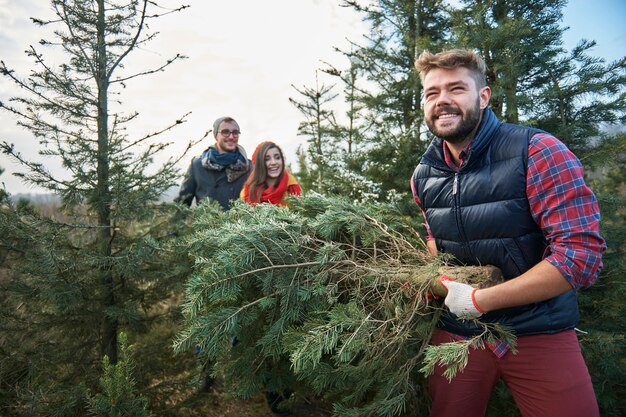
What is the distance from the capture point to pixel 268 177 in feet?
13.6

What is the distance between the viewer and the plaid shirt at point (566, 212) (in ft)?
5.28

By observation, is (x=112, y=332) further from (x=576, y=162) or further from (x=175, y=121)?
(x=576, y=162)

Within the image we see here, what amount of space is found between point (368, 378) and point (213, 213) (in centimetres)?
227

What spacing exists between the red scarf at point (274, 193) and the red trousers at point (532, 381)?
2.49 meters

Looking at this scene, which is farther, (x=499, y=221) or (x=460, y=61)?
(x=460, y=61)

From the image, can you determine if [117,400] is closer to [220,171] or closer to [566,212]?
[566,212]

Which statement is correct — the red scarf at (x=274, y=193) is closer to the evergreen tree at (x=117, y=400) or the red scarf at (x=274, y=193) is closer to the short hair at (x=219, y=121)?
the short hair at (x=219, y=121)

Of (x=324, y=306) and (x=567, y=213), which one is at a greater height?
(x=567, y=213)

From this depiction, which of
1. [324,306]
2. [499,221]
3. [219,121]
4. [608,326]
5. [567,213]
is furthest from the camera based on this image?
[219,121]

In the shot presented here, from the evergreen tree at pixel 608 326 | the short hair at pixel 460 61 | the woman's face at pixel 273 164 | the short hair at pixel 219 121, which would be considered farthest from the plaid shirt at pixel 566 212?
the short hair at pixel 219 121

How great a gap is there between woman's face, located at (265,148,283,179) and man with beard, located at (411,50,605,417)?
214cm

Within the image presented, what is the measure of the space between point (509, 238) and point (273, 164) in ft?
9.06

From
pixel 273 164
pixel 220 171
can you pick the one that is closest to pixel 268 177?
pixel 273 164

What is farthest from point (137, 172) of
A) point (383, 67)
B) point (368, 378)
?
point (383, 67)
